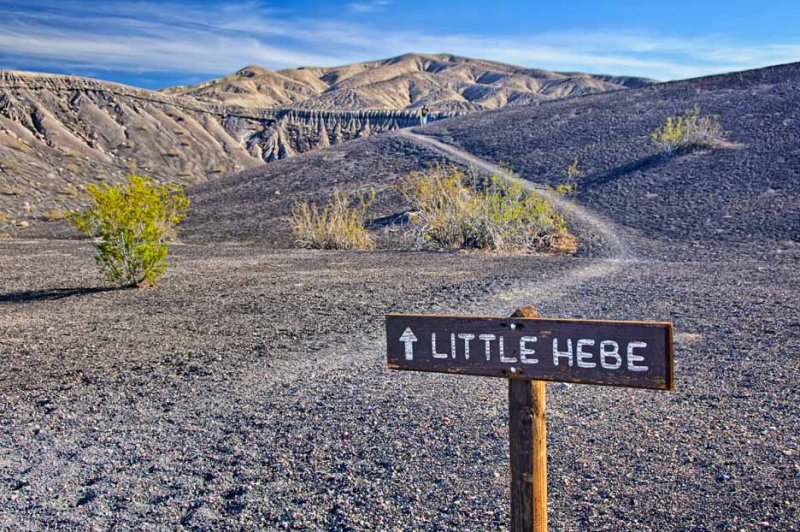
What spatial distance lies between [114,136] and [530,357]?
5198 centimetres

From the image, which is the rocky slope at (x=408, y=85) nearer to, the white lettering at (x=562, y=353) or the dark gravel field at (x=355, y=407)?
the dark gravel field at (x=355, y=407)

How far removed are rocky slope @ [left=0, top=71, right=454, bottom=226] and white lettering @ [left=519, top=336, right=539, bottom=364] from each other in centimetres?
2623

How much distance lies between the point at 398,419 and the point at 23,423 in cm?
259

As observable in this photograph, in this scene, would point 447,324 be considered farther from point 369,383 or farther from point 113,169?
point 113,169

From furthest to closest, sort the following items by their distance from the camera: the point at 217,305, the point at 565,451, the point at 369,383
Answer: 1. the point at 217,305
2. the point at 369,383
3. the point at 565,451

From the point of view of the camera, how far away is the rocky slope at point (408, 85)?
4323 inches

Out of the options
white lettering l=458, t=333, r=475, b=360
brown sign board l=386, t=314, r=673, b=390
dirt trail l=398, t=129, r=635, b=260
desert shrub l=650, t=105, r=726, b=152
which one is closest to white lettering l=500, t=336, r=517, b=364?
brown sign board l=386, t=314, r=673, b=390

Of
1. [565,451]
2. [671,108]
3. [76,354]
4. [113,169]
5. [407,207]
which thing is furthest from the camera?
[113,169]

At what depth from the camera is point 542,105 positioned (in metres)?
32.7

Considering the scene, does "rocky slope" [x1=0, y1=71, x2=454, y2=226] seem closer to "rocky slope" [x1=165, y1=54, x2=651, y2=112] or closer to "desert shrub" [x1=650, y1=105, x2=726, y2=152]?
"desert shrub" [x1=650, y1=105, x2=726, y2=152]

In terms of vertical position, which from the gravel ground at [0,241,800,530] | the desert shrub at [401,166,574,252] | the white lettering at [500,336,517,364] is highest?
the white lettering at [500,336,517,364]

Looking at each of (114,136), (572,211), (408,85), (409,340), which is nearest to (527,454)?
(409,340)

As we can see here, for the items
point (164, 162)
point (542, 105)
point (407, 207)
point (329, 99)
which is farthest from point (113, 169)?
point (329, 99)

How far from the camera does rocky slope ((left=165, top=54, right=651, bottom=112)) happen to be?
10981cm
